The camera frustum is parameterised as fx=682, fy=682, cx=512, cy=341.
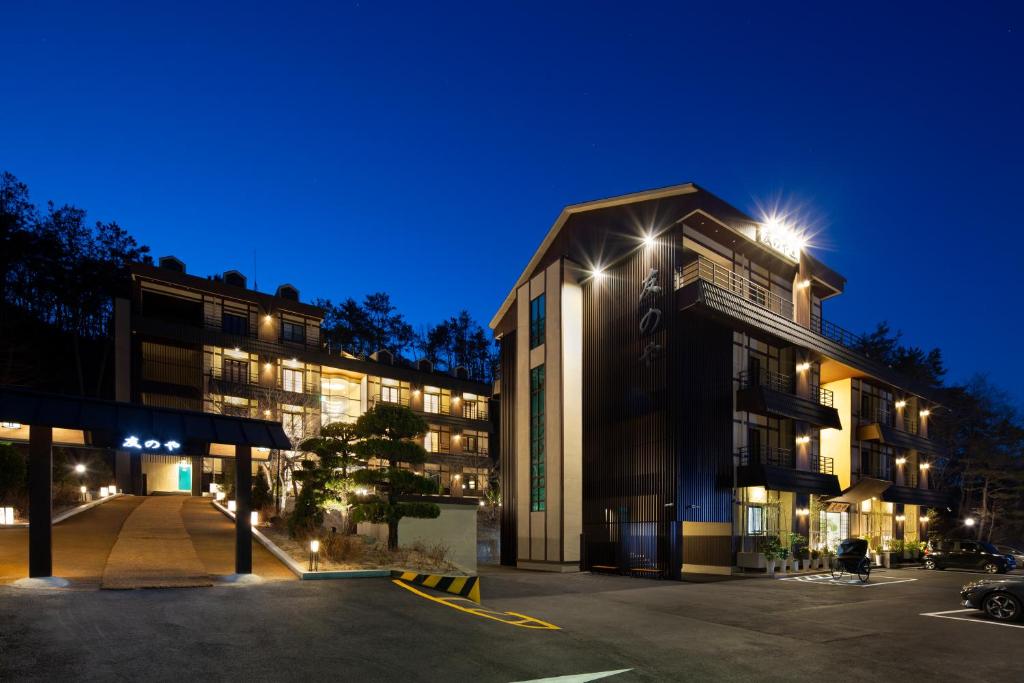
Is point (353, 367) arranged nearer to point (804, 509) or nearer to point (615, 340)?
point (615, 340)

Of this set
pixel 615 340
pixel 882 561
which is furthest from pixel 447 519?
pixel 882 561

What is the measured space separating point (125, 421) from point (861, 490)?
30844 millimetres

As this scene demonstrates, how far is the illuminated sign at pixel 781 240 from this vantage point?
31.7 metres

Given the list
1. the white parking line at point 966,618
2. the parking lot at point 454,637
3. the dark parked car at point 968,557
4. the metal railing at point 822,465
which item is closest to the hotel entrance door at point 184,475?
the parking lot at point 454,637

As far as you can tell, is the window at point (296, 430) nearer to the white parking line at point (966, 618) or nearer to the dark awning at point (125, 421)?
the dark awning at point (125, 421)

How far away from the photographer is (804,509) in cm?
2988

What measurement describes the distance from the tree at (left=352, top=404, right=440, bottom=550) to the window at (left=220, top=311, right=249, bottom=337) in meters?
28.7

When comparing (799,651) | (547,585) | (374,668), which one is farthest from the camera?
(547,585)

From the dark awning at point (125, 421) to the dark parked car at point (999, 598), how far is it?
53.9 ft

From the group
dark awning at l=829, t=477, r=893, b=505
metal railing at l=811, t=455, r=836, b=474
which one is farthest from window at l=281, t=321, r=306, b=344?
dark awning at l=829, t=477, r=893, b=505

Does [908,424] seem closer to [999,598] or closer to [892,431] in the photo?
[892,431]

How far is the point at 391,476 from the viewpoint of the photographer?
21250mm

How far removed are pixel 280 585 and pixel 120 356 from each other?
1284 inches

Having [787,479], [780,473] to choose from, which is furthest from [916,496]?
[780,473]
